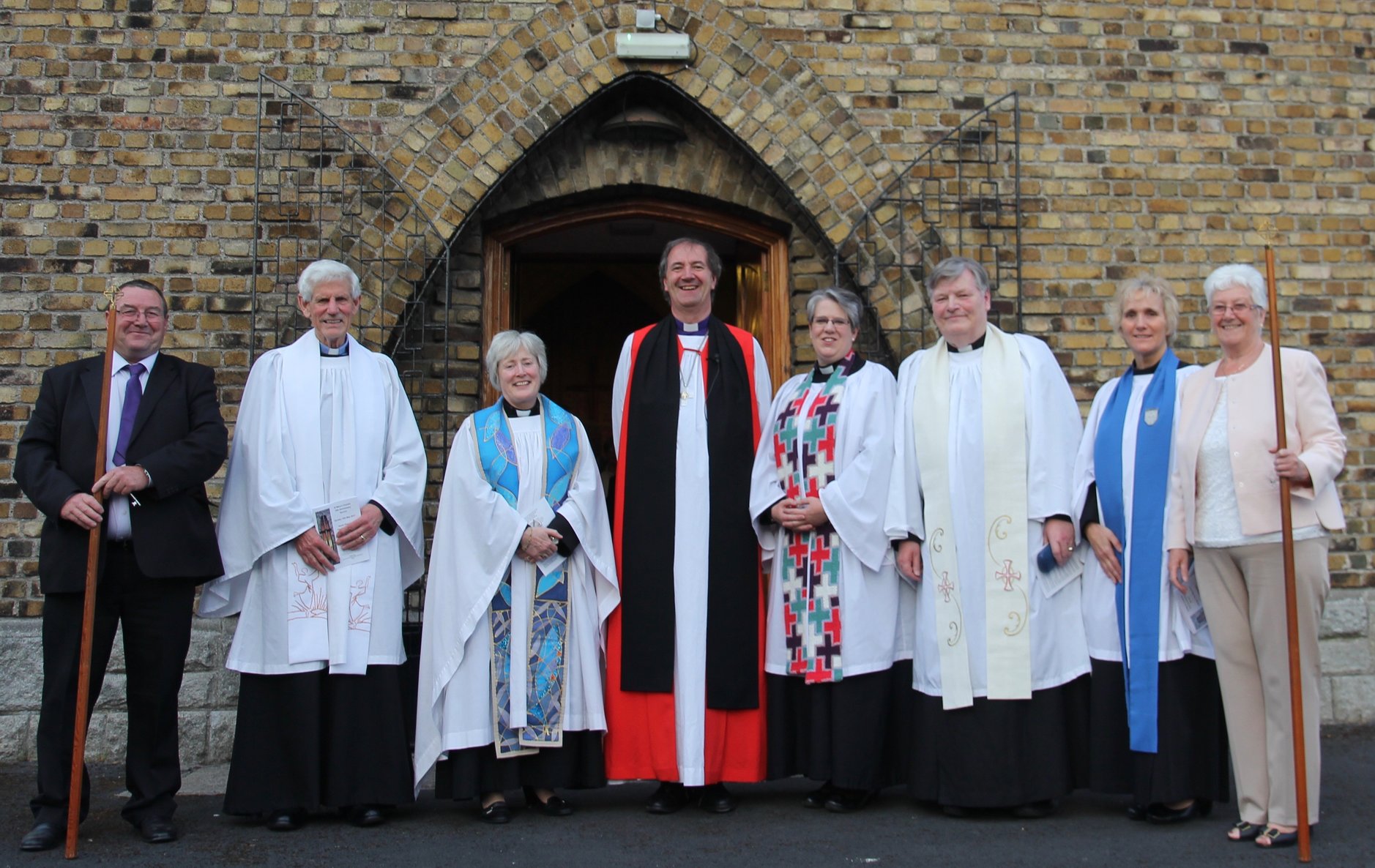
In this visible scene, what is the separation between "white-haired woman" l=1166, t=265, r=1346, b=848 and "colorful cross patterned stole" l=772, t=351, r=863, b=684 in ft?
4.04

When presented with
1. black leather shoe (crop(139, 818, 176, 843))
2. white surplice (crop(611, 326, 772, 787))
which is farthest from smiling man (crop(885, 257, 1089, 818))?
black leather shoe (crop(139, 818, 176, 843))

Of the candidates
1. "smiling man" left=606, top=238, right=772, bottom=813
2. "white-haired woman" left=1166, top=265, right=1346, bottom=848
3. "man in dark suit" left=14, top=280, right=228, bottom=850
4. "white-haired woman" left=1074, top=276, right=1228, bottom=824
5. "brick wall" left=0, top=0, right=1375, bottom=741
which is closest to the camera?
"white-haired woman" left=1166, top=265, right=1346, bottom=848

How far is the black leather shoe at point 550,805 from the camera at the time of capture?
484cm

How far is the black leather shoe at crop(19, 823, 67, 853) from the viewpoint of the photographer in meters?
4.34

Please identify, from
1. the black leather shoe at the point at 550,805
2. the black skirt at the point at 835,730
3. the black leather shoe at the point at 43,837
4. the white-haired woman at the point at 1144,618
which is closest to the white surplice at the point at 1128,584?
the white-haired woman at the point at 1144,618

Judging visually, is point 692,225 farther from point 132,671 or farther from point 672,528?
point 132,671

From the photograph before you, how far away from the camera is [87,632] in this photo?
429 centimetres

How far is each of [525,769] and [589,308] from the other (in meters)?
6.13

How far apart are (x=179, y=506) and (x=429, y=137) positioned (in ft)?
8.45

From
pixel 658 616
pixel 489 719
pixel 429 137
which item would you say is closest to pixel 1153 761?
pixel 658 616

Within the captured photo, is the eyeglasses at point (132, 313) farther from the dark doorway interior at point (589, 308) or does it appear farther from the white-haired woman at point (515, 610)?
the dark doorway interior at point (589, 308)

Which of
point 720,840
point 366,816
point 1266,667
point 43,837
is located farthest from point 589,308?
point 1266,667


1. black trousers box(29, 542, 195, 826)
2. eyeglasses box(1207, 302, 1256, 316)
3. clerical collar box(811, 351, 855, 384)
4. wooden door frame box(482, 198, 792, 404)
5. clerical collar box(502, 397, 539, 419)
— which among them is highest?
wooden door frame box(482, 198, 792, 404)

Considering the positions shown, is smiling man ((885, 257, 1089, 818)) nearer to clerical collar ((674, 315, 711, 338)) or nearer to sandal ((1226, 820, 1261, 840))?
sandal ((1226, 820, 1261, 840))
